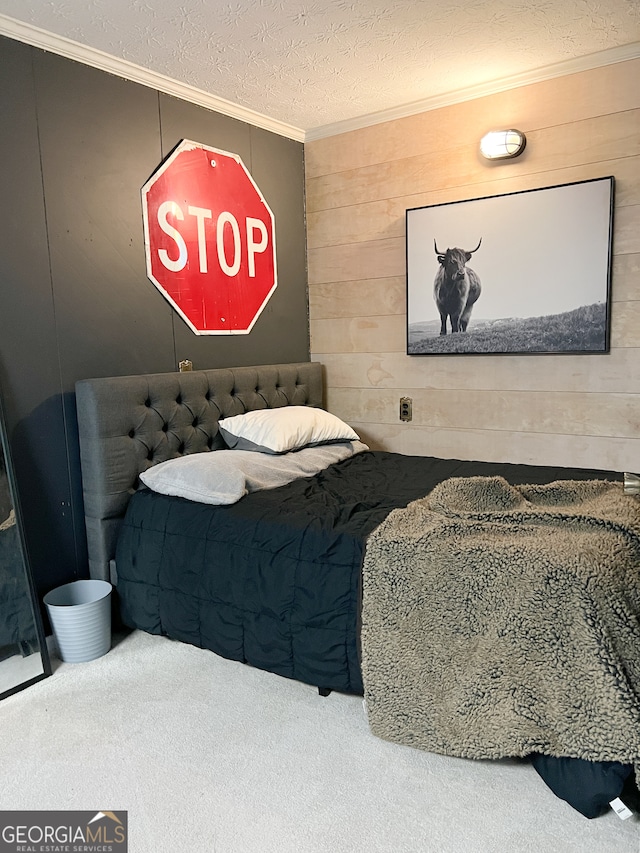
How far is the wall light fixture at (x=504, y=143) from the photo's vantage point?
2.80 m

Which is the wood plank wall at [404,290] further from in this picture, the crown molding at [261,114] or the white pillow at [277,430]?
the white pillow at [277,430]

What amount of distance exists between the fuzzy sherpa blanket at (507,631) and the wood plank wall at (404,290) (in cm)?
98

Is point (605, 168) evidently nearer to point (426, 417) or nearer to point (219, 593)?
point (426, 417)

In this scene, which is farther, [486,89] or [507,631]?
[486,89]

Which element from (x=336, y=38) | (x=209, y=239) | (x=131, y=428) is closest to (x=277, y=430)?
(x=131, y=428)

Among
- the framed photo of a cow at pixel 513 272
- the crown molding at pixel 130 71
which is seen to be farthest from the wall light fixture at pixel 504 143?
the crown molding at pixel 130 71

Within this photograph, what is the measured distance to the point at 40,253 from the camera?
235 cm

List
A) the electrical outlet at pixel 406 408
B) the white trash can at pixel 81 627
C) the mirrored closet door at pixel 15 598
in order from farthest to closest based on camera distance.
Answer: the electrical outlet at pixel 406 408
the white trash can at pixel 81 627
the mirrored closet door at pixel 15 598

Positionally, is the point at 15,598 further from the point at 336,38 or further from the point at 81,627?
the point at 336,38

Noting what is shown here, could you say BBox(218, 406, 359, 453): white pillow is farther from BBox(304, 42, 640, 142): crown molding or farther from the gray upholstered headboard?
BBox(304, 42, 640, 142): crown molding

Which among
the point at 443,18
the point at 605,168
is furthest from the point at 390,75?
the point at 605,168

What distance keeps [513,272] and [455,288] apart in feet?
0.95

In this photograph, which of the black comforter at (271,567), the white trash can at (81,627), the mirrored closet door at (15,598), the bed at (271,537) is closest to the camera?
the bed at (271,537)

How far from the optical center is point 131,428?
99.2 inches
